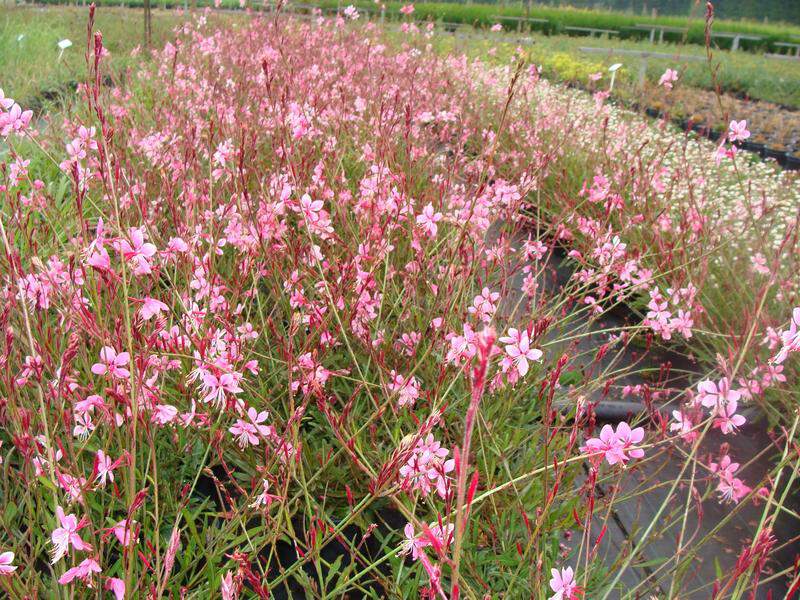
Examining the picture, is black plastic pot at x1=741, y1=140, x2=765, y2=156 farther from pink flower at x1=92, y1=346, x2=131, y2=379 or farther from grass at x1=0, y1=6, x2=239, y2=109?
pink flower at x1=92, y1=346, x2=131, y2=379

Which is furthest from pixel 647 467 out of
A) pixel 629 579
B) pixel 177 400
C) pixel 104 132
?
pixel 104 132

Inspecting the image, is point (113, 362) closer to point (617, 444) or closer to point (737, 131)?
point (617, 444)

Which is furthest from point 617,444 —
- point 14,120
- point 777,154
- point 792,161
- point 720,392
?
point 777,154

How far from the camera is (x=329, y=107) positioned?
4.01 metres

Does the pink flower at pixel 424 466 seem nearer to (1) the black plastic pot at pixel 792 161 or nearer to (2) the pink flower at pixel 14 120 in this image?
(2) the pink flower at pixel 14 120

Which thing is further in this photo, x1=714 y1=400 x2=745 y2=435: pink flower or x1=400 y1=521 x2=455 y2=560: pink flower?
x1=714 y1=400 x2=745 y2=435: pink flower

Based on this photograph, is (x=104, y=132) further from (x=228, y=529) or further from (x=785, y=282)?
(x=785, y=282)

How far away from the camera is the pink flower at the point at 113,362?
1351mm

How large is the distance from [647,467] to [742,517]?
37cm

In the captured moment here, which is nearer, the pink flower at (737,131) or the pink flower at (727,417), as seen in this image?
the pink flower at (727,417)

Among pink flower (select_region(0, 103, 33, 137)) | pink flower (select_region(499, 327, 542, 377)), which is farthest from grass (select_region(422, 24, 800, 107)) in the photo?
pink flower (select_region(499, 327, 542, 377))

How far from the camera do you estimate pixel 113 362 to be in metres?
1.39

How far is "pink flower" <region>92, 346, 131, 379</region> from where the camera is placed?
1.35 metres

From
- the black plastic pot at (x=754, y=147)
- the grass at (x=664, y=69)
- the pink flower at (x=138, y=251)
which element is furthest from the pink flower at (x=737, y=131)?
the grass at (x=664, y=69)
